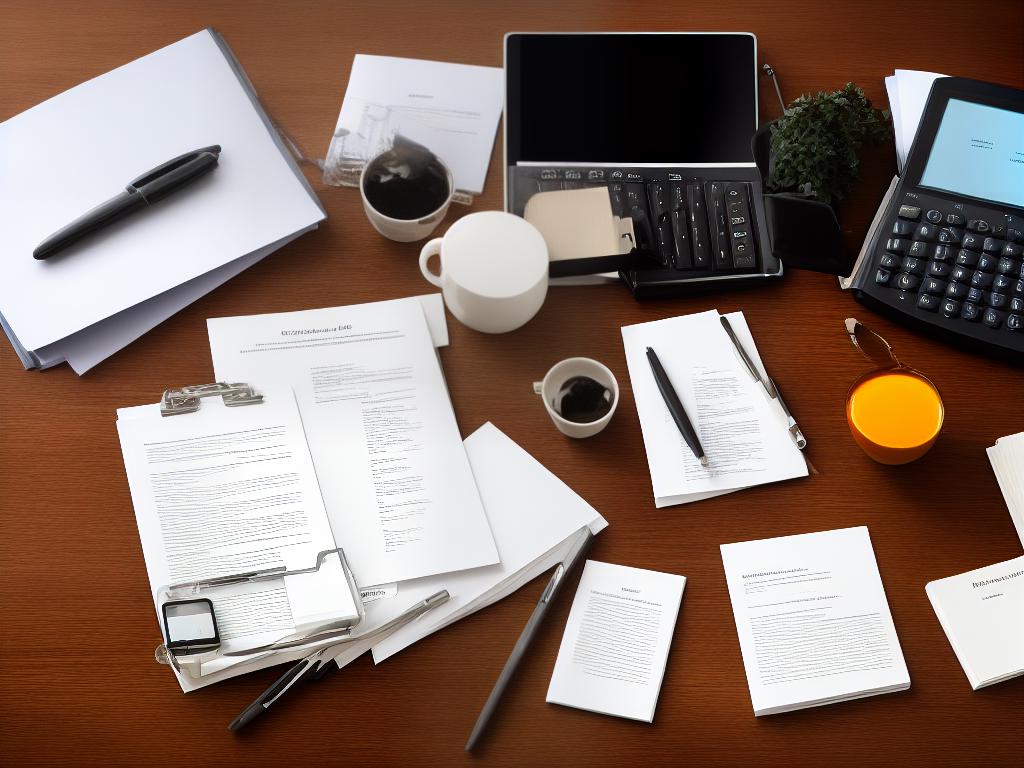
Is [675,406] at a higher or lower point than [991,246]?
lower

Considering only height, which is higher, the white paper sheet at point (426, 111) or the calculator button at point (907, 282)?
the white paper sheet at point (426, 111)

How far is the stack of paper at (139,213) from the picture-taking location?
1030 mm

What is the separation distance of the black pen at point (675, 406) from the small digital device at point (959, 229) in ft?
0.87

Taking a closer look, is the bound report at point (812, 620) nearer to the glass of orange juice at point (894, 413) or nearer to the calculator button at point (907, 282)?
the glass of orange juice at point (894, 413)

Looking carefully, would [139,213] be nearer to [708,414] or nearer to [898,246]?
[708,414]

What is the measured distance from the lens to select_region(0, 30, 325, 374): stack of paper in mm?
1030

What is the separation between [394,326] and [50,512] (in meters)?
0.43


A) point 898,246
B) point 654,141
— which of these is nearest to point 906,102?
point 898,246

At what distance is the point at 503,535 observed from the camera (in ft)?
3.17

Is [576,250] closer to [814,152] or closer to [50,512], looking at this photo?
[814,152]

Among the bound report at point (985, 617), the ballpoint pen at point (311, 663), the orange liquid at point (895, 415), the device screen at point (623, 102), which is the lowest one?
the ballpoint pen at point (311, 663)

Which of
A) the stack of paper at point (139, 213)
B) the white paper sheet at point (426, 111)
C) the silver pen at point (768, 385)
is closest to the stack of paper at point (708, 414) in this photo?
the silver pen at point (768, 385)

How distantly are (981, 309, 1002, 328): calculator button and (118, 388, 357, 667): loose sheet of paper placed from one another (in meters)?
0.79

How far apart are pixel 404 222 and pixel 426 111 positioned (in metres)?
0.22
